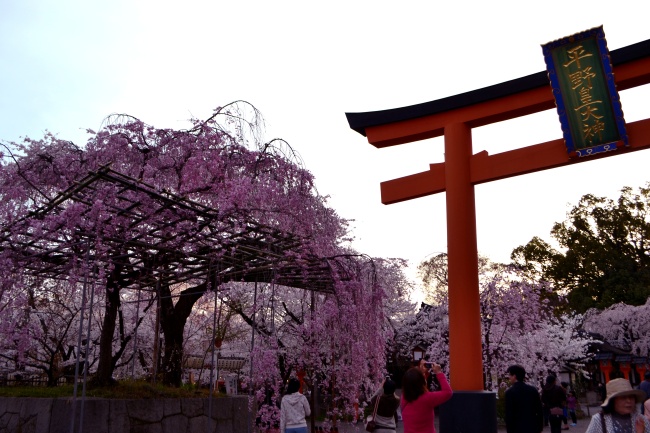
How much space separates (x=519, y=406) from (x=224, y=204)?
531 cm

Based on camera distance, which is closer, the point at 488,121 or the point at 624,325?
the point at 488,121

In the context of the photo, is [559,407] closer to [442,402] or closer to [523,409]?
[523,409]

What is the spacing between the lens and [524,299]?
697 inches

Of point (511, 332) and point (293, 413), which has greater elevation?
point (511, 332)

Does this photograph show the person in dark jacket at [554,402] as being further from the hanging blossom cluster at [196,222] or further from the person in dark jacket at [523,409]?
the person in dark jacket at [523,409]

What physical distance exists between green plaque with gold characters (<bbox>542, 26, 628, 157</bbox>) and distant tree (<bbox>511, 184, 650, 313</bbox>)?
24.4 meters

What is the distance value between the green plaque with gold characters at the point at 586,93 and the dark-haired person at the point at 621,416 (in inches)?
206

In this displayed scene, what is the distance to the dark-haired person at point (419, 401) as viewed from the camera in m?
4.96

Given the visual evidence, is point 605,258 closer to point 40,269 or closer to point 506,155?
point 506,155

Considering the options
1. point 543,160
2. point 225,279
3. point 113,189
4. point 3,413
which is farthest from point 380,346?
point 3,413

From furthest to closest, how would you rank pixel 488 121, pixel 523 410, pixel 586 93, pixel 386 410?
1. pixel 488 121
2. pixel 586 93
3. pixel 523 410
4. pixel 386 410

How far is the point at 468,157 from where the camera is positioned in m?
9.38

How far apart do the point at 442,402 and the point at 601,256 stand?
105 ft

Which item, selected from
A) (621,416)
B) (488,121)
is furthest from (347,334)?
(621,416)
